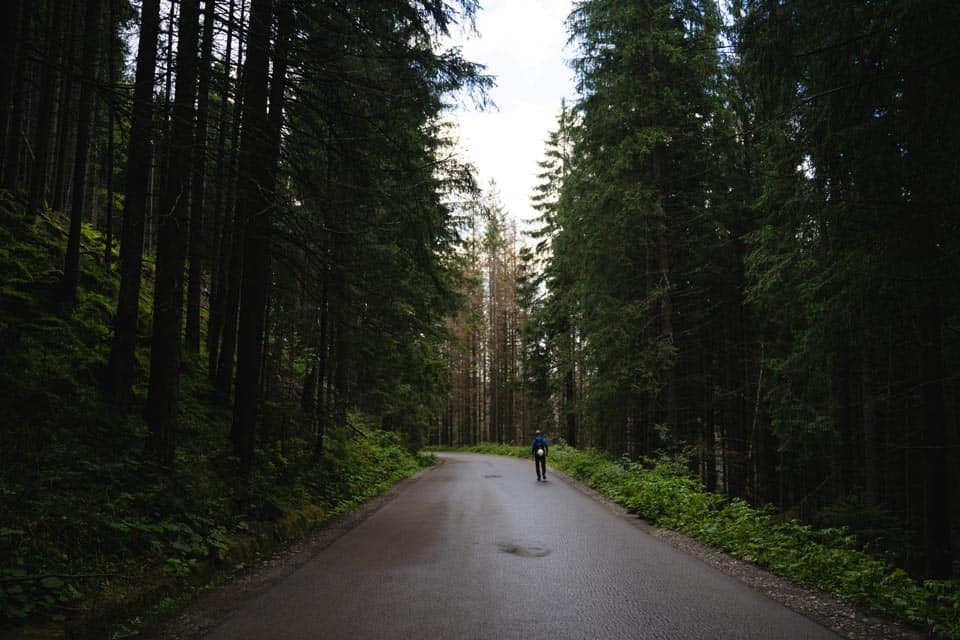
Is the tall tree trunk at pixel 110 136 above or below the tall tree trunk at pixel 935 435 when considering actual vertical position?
above

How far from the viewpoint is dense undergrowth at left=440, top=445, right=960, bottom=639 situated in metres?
4.77

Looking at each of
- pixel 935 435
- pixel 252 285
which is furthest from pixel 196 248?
pixel 935 435

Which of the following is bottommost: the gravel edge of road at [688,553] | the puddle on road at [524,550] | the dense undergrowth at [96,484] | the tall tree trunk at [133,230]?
the puddle on road at [524,550]

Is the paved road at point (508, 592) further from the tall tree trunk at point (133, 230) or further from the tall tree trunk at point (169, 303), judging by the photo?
the tall tree trunk at point (133, 230)

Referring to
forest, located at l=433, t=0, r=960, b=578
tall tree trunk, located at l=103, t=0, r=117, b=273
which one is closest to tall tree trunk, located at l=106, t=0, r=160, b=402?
tall tree trunk, located at l=103, t=0, r=117, b=273

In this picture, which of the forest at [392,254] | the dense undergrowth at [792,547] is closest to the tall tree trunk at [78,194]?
the forest at [392,254]

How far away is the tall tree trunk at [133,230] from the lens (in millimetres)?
6840

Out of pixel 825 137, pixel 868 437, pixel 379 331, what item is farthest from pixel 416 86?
pixel 868 437

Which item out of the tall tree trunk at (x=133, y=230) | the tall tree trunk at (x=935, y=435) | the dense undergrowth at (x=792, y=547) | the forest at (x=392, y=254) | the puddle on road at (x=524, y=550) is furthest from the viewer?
the tall tree trunk at (x=935, y=435)

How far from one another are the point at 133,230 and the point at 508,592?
23.1 feet

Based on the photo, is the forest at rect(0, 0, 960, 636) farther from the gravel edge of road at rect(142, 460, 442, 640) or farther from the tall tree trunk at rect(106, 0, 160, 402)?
the gravel edge of road at rect(142, 460, 442, 640)

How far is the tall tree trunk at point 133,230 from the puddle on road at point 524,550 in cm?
599

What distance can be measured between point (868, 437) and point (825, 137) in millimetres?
8133

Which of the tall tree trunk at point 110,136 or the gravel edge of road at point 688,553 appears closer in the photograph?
the gravel edge of road at point 688,553
